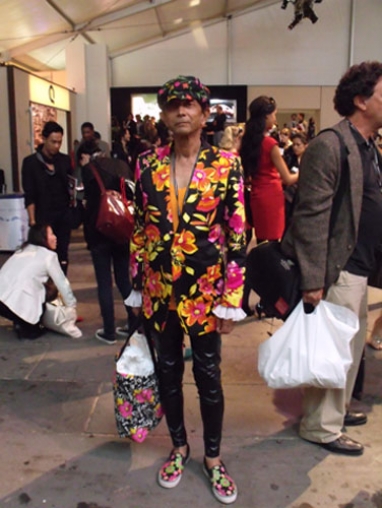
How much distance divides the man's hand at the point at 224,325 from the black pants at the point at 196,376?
46 mm

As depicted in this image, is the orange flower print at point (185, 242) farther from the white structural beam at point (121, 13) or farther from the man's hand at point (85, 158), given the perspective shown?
the white structural beam at point (121, 13)

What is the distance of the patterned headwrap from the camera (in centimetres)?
205

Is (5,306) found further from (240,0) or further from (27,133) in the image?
(240,0)

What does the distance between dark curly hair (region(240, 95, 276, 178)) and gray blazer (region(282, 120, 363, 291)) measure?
1.59 metres

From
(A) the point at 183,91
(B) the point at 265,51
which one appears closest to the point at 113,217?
(A) the point at 183,91

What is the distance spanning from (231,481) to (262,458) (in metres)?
0.32

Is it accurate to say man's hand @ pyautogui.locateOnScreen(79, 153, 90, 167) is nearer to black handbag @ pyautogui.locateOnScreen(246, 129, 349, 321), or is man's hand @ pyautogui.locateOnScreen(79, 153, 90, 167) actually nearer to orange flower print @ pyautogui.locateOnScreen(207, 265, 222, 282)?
black handbag @ pyautogui.locateOnScreen(246, 129, 349, 321)

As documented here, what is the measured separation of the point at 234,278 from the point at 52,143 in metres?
3.03

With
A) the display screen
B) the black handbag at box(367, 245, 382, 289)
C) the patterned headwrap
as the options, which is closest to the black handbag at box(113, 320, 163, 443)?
the patterned headwrap

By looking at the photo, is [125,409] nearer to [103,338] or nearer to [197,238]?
[197,238]

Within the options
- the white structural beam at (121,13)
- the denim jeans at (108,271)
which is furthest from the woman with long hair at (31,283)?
the white structural beam at (121,13)

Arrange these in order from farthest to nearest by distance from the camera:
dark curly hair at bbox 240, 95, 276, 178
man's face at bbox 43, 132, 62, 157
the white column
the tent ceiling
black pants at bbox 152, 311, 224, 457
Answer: the white column → the tent ceiling → man's face at bbox 43, 132, 62, 157 → dark curly hair at bbox 240, 95, 276, 178 → black pants at bbox 152, 311, 224, 457

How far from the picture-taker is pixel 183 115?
82.1 inches

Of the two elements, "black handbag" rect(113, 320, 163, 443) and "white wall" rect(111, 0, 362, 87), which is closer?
"black handbag" rect(113, 320, 163, 443)
